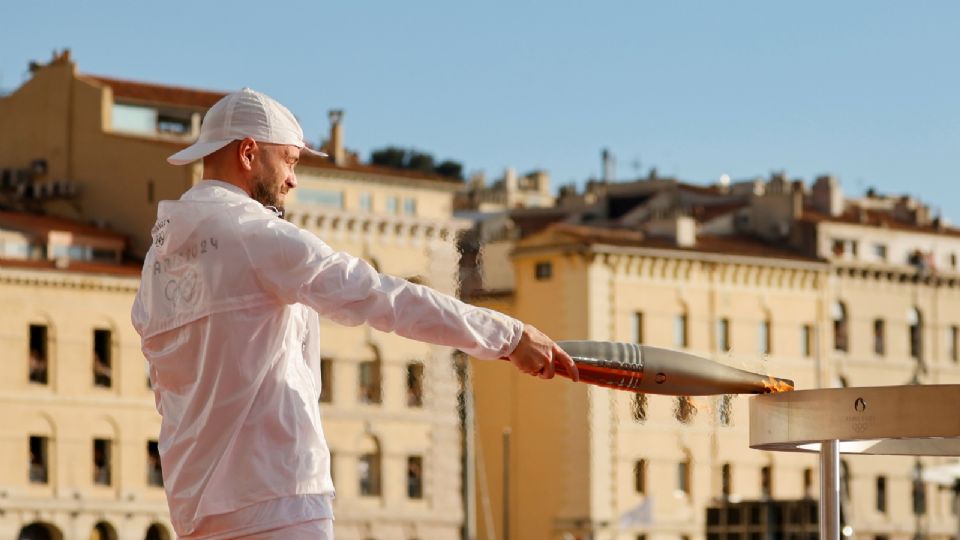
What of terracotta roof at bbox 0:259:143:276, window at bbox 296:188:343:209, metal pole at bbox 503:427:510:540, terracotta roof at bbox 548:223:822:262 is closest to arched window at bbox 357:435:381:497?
metal pole at bbox 503:427:510:540

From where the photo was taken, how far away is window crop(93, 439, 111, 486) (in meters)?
60.3

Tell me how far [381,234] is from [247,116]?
2403 inches

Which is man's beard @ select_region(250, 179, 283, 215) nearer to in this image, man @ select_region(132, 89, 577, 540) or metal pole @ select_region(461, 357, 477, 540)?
man @ select_region(132, 89, 577, 540)

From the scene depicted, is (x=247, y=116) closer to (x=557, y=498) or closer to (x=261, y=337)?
(x=261, y=337)

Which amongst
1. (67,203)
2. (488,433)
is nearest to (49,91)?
(67,203)

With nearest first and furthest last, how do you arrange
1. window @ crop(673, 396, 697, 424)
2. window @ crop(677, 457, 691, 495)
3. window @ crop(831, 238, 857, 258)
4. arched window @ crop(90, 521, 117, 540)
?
1. window @ crop(673, 396, 697, 424)
2. arched window @ crop(90, 521, 117, 540)
3. window @ crop(677, 457, 691, 495)
4. window @ crop(831, 238, 857, 258)

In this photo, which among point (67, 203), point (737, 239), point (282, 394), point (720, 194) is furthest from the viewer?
point (720, 194)

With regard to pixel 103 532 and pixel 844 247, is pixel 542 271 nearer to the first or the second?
pixel 844 247

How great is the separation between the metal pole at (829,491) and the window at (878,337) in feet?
232

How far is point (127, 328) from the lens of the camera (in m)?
61.5

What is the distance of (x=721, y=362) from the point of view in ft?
24.8

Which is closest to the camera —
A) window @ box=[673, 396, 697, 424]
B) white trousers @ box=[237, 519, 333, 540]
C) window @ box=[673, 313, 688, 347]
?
white trousers @ box=[237, 519, 333, 540]

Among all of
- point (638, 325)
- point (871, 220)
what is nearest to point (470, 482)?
point (638, 325)

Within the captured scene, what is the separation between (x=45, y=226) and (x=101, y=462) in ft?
17.4
